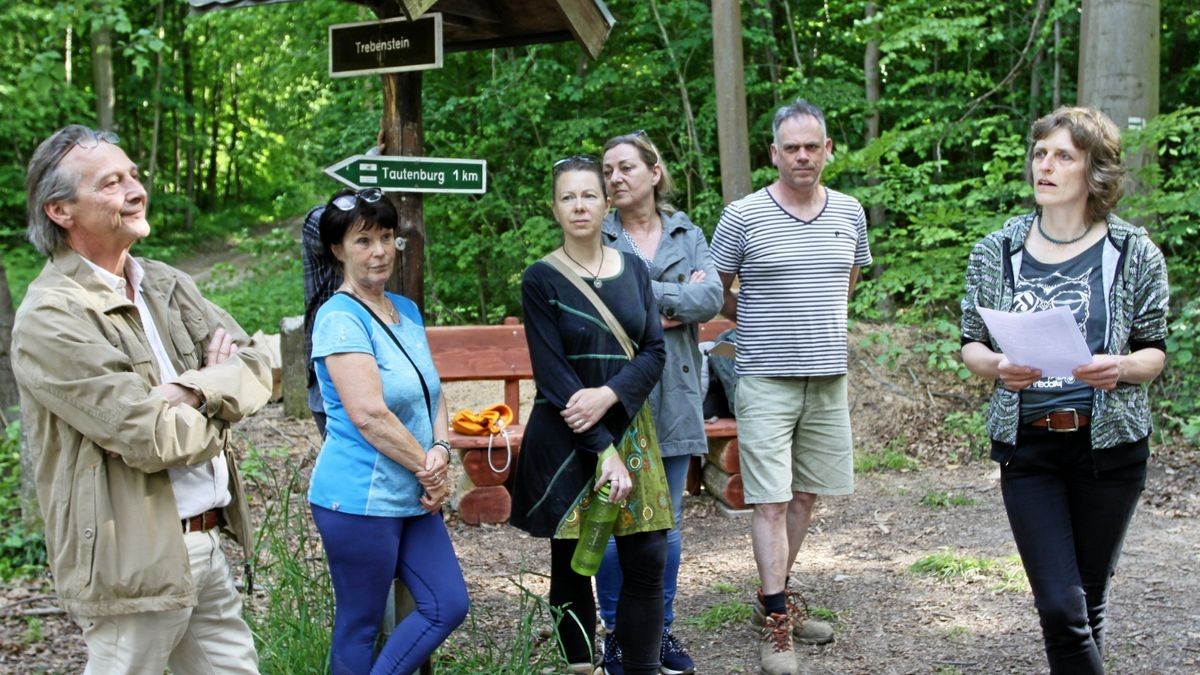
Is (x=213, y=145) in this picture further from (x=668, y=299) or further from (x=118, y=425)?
(x=118, y=425)

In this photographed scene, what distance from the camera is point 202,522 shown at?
285 cm

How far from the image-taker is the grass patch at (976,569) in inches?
205

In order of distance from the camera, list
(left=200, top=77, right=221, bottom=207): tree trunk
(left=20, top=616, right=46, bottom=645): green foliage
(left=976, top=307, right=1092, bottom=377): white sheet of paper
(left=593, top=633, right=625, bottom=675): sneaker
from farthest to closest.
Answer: (left=200, top=77, right=221, bottom=207): tree trunk
(left=20, top=616, right=46, bottom=645): green foliage
(left=593, top=633, right=625, bottom=675): sneaker
(left=976, top=307, right=1092, bottom=377): white sheet of paper

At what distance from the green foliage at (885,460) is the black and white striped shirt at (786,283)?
11.1 feet

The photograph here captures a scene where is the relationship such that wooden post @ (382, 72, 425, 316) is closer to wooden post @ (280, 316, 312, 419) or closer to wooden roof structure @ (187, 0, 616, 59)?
wooden roof structure @ (187, 0, 616, 59)

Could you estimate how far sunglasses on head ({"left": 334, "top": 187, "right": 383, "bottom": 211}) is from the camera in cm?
331

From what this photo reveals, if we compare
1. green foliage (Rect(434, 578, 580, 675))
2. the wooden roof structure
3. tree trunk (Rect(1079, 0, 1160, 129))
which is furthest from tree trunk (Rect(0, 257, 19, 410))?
tree trunk (Rect(1079, 0, 1160, 129))

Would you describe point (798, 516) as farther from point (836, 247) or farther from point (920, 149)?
point (920, 149)

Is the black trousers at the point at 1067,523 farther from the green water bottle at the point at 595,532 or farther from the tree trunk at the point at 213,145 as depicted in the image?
the tree trunk at the point at 213,145

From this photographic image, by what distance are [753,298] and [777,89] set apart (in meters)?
9.06

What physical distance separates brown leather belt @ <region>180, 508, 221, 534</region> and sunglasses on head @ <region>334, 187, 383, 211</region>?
3.19 ft

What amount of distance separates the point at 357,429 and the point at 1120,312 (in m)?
2.27

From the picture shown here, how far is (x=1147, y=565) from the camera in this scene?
5453mm

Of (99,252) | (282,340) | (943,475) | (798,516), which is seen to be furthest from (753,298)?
(282,340)
